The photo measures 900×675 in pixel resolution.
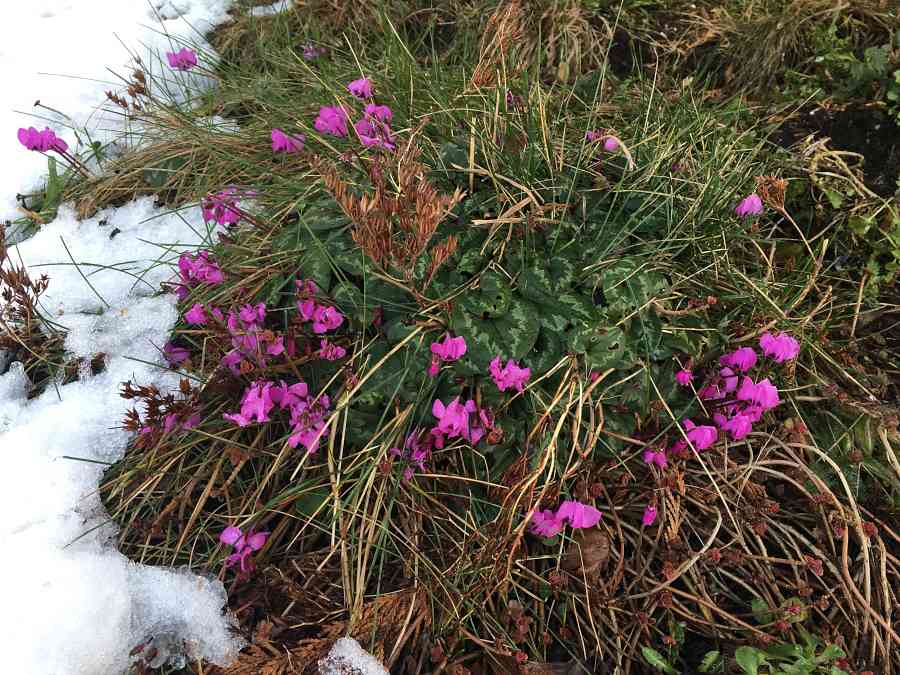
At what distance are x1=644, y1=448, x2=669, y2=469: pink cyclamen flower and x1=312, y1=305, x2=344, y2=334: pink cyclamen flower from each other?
88 cm

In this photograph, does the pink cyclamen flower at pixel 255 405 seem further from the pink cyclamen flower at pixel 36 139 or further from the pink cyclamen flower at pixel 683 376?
the pink cyclamen flower at pixel 36 139

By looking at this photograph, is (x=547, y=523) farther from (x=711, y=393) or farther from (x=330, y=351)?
(x=330, y=351)

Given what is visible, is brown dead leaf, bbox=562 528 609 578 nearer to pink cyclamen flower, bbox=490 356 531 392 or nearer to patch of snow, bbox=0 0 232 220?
pink cyclamen flower, bbox=490 356 531 392

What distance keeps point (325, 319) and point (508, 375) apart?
514 mm

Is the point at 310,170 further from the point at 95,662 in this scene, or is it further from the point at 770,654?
the point at 770,654

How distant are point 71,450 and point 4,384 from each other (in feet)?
1.43

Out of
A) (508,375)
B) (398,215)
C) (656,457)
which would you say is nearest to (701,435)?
(656,457)

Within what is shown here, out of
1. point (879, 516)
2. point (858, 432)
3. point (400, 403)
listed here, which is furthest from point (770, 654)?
point (400, 403)

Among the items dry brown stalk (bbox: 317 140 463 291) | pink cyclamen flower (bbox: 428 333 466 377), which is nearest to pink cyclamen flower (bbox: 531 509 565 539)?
pink cyclamen flower (bbox: 428 333 466 377)

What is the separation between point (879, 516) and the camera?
164cm

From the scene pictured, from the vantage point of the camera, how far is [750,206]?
1.83 metres

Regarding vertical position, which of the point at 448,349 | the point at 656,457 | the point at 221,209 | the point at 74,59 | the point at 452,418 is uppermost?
the point at 74,59

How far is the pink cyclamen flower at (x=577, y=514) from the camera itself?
145cm

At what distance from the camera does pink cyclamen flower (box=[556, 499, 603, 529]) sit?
1445mm
